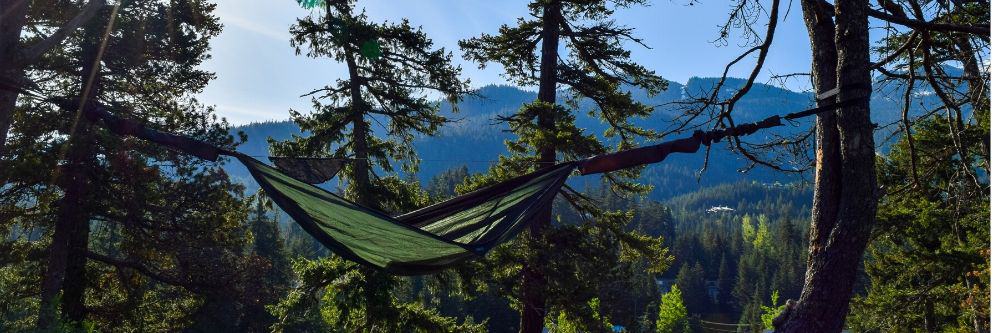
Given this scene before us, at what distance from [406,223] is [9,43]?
377 centimetres

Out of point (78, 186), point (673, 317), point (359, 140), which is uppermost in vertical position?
point (359, 140)

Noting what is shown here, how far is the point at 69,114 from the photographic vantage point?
29.2 feet

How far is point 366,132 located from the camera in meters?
9.27

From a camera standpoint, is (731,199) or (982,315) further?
(731,199)

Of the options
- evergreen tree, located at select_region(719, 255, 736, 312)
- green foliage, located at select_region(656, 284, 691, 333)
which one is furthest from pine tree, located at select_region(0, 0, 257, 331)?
evergreen tree, located at select_region(719, 255, 736, 312)

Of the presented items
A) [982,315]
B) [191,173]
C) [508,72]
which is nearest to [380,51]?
[508,72]

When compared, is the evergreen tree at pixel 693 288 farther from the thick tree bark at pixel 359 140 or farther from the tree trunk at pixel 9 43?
the tree trunk at pixel 9 43

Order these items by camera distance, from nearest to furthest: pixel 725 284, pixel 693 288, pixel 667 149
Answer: pixel 667 149
pixel 693 288
pixel 725 284

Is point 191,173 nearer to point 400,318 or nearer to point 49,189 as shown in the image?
point 49,189

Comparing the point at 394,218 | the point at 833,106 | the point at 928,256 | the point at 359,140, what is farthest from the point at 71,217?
the point at 928,256

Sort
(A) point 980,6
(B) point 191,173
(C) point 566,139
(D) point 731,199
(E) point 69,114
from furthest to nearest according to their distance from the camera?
(D) point 731,199 < (B) point 191,173 < (E) point 69,114 < (C) point 566,139 < (A) point 980,6

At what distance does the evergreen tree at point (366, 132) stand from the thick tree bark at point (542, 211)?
1.25 meters

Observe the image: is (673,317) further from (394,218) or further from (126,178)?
(394,218)

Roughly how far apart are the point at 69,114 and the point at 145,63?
127 cm
